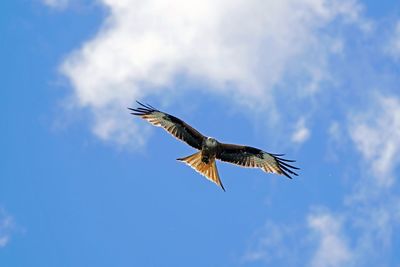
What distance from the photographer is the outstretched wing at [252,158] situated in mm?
15883

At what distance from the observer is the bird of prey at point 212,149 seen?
50.9 feet

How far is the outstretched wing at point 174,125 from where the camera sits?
15.9 meters

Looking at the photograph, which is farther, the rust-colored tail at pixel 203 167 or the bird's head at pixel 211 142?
the bird's head at pixel 211 142

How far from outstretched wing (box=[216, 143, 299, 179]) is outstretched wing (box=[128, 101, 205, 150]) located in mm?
708

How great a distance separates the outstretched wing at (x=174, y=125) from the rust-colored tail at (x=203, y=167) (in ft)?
2.36

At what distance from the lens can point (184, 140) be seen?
16.0 m

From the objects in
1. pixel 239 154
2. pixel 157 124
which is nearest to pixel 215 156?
pixel 239 154

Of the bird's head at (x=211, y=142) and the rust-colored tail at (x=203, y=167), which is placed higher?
the bird's head at (x=211, y=142)

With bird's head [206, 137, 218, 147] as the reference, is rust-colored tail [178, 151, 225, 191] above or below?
below

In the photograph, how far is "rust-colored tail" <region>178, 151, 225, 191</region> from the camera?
14805 mm

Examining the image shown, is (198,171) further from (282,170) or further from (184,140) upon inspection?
(282,170)

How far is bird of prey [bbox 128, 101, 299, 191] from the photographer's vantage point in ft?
50.9

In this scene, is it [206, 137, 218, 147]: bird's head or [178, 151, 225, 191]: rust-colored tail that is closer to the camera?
[178, 151, 225, 191]: rust-colored tail

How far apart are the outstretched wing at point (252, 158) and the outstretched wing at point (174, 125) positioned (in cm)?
71
